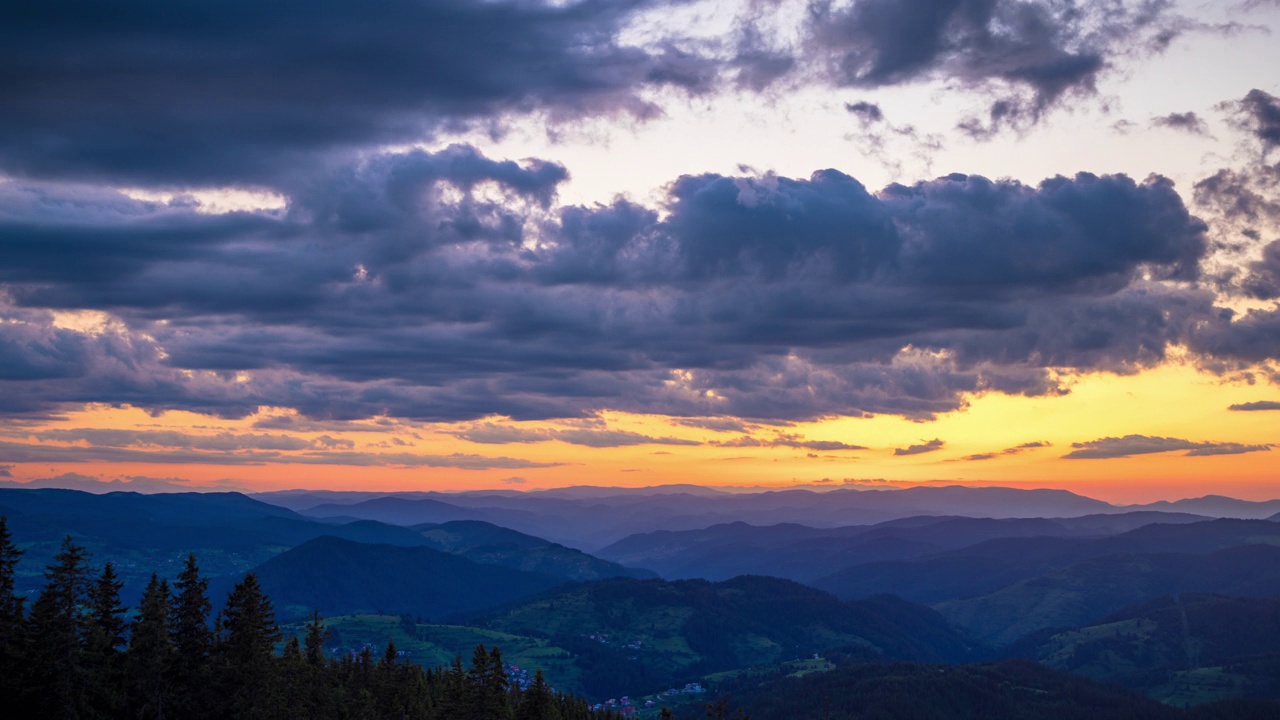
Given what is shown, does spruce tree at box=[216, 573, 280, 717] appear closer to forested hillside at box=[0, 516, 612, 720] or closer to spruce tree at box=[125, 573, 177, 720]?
forested hillside at box=[0, 516, 612, 720]

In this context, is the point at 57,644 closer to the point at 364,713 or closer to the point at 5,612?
the point at 5,612

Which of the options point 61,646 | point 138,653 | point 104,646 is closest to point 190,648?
point 138,653

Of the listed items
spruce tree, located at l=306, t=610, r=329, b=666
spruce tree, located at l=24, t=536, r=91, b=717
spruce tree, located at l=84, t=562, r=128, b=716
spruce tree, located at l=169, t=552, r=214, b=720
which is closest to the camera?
spruce tree, located at l=24, t=536, r=91, b=717

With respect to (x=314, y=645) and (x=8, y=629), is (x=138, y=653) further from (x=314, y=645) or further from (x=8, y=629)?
(x=314, y=645)

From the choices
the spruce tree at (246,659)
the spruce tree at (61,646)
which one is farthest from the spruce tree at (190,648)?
the spruce tree at (61,646)

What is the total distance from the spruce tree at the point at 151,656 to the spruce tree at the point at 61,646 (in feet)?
11.5

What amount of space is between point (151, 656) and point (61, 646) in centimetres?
608

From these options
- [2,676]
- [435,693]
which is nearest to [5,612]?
[2,676]

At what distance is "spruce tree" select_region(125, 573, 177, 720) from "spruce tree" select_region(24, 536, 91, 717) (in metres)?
3.51

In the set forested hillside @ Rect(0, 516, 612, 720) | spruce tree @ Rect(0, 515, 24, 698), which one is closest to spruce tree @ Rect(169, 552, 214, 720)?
forested hillside @ Rect(0, 516, 612, 720)

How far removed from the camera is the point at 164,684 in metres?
76.6

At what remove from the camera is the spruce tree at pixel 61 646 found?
72062 mm

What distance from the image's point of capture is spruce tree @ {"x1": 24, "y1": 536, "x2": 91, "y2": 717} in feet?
236

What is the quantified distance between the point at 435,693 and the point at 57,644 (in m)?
79.9
